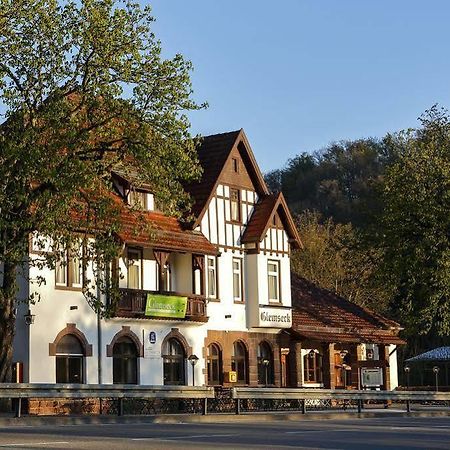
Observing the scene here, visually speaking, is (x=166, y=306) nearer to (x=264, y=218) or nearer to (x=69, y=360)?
(x=69, y=360)

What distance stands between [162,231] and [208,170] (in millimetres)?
5033

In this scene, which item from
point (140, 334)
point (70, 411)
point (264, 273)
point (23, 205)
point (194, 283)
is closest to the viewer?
point (23, 205)

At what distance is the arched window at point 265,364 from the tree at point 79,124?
16186 millimetres

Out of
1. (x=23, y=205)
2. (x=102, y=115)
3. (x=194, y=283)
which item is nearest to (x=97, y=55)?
(x=102, y=115)

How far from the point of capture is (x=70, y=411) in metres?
36.8

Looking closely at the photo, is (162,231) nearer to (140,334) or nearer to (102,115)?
(140,334)

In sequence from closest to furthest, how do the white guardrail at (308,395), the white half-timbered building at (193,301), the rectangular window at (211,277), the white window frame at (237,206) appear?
the white guardrail at (308,395) → the white half-timbered building at (193,301) → the rectangular window at (211,277) → the white window frame at (237,206)

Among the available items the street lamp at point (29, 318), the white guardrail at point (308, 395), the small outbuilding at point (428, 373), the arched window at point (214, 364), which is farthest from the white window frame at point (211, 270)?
the small outbuilding at point (428, 373)

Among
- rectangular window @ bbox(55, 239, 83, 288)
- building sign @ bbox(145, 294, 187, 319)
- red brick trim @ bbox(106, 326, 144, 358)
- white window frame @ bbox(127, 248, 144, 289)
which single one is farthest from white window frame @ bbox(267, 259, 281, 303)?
rectangular window @ bbox(55, 239, 83, 288)

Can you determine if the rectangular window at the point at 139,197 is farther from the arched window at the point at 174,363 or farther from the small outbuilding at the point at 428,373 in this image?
the small outbuilding at the point at 428,373

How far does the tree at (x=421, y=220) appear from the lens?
45.1 metres

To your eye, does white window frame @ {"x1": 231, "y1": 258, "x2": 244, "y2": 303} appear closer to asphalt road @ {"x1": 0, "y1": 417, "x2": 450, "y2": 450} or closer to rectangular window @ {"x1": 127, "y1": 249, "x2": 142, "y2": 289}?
rectangular window @ {"x1": 127, "y1": 249, "x2": 142, "y2": 289}

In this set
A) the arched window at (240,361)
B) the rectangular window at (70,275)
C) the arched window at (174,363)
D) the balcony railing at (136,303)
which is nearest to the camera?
the rectangular window at (70,275)

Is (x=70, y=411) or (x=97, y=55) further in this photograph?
(x=70, y=411)
